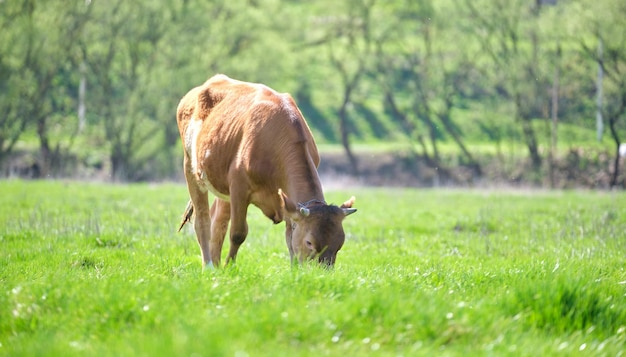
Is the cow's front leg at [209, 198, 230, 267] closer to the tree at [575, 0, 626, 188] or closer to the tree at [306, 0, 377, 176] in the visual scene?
the tree at [575, 0, 626, 188]

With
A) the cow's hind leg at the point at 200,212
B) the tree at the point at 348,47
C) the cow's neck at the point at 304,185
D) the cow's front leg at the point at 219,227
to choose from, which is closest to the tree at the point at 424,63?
the tree at the point at 348,47

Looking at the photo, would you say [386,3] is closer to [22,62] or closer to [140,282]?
[22,62]

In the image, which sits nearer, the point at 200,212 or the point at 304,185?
the point at 304,185

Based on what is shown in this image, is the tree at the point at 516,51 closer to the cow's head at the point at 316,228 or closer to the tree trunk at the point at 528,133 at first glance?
the tree trunk at the point at 528,133

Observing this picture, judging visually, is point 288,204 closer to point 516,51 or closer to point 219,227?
point 219,227

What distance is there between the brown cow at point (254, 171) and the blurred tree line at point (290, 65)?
30311mm

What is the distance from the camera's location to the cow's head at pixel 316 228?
9.02 m

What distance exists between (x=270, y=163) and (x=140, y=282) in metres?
2.87

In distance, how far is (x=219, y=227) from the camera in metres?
11.5

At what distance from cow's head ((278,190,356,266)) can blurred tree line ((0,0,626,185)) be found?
3298cm

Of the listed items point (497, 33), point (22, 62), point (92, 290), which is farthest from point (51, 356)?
point (497, 33)

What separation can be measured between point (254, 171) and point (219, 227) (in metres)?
1.75

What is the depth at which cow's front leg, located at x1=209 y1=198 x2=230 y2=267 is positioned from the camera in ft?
37.4

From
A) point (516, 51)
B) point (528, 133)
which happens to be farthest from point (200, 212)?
point (528, 133)
